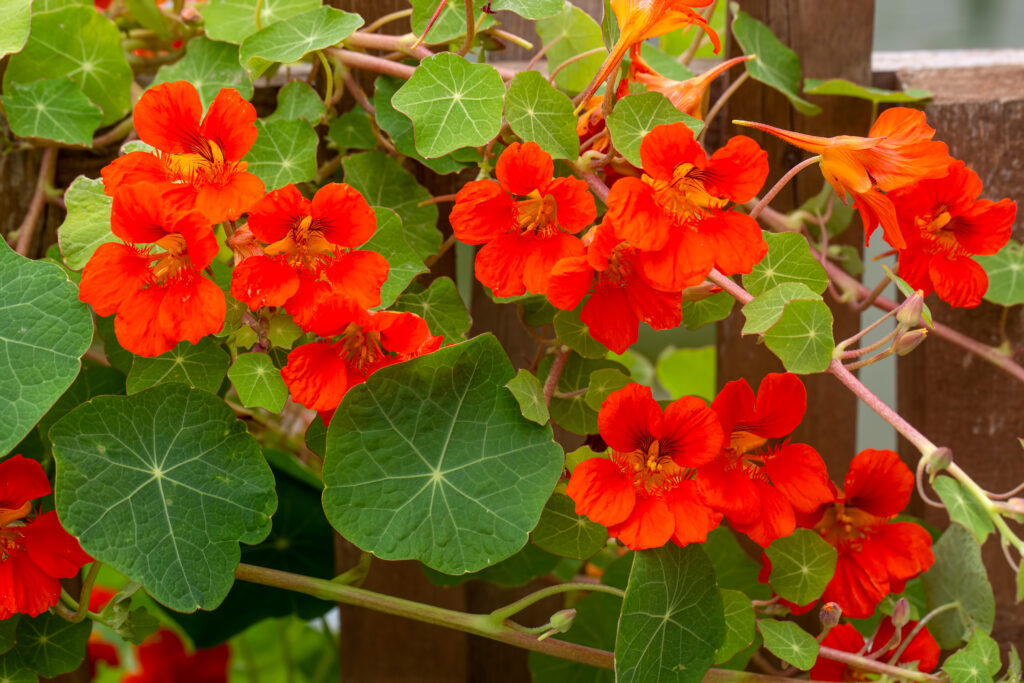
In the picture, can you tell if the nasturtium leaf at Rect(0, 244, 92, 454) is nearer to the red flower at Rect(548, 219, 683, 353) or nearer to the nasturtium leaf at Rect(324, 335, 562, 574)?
the nasturtium leaf at Rect(324, 335, 562, 574)

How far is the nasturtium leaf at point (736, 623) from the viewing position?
795mm

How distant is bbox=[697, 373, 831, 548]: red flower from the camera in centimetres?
71

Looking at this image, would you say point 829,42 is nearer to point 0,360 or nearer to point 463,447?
point 463,447

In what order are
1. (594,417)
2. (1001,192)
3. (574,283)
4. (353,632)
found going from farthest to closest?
(353,632) → (1001,192) → (594,417) → (574,283)

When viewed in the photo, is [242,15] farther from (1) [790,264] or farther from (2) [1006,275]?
(2) [1006,275]

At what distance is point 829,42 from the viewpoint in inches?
42.0

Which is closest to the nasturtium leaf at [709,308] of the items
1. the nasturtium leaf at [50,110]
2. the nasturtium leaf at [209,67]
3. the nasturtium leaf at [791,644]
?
the nasturtium leaf at [791,644]

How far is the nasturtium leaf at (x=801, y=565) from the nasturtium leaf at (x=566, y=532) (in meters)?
0.18

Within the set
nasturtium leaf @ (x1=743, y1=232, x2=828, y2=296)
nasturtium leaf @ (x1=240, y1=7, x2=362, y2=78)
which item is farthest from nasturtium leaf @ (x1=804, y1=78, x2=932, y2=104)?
nasturtium leaf @ (x1=240, y1=7, x2=362, y2=78)

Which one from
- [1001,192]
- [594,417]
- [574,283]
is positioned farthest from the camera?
[1001,192]

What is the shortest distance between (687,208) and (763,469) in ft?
0.83

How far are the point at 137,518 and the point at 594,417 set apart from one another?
42 cm

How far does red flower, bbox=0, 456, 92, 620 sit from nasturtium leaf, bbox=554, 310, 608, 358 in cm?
46

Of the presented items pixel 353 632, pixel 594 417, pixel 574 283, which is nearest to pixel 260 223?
pixel 574 283
